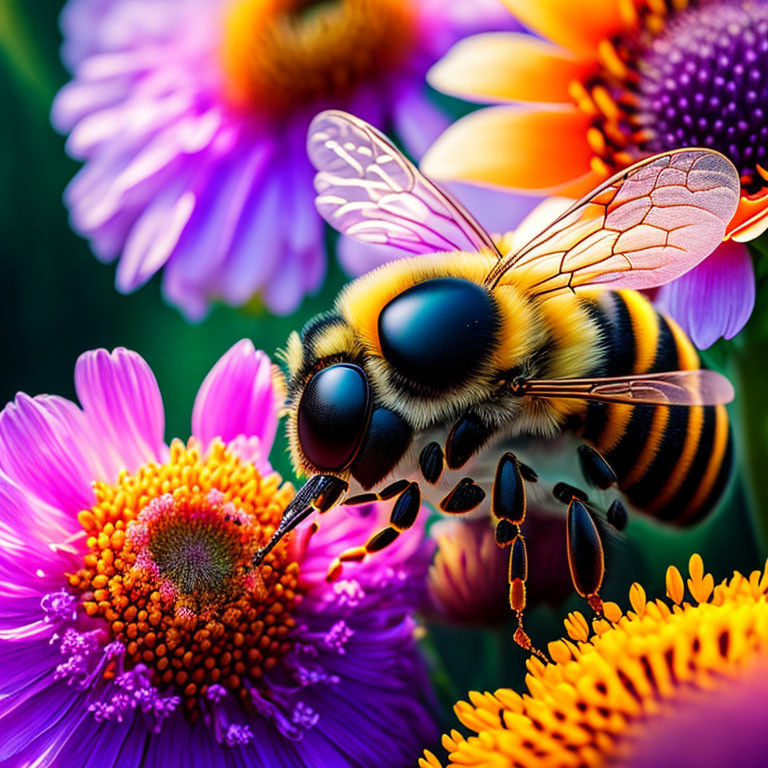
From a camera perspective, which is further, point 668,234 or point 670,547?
point 670,547

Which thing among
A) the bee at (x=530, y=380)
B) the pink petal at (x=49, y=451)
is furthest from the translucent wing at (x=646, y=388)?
the pink petal at (x=49, y=451)

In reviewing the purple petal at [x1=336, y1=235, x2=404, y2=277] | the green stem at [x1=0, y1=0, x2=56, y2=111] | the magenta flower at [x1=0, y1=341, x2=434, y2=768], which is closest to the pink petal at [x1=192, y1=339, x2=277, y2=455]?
the magenta flower at [x1=0, y1=341, x2=434, y2=768]

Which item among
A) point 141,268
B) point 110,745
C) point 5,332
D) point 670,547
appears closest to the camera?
point 110,745

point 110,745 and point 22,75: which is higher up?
point 22,75

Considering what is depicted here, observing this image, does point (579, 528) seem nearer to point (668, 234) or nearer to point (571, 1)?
point (668, 234)

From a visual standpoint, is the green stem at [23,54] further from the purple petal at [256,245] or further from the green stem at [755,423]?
the green stem at [755,423]

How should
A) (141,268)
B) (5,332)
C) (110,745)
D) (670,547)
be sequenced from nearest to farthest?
(110,745) < (670,547) < (141,268) < (5,332)

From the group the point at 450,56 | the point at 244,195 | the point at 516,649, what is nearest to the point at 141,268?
the point at 244,195

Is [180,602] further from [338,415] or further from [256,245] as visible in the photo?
[256,245]
